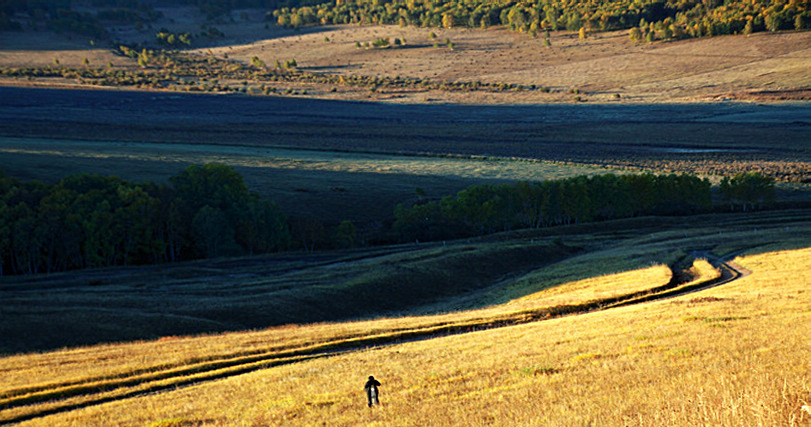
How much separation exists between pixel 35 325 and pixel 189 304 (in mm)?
11293

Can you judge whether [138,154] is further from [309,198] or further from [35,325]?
[35,325]

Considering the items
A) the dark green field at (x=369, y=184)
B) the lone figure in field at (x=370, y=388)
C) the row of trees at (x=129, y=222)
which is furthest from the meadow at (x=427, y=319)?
the row of trees at (x=129, y=222)

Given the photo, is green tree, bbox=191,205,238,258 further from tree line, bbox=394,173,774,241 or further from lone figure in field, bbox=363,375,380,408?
lone figure in field, bbox=363,375,380,408

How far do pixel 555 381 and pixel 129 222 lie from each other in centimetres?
7186

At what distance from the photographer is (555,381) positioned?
21.4 m

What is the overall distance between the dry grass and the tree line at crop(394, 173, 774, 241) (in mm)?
63941

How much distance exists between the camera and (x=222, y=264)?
74.6m

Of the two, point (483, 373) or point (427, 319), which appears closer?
point (483, 373)

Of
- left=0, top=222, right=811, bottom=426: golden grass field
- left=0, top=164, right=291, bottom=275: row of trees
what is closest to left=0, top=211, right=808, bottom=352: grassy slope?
left=0, top=222, right=811, bottom=426: golden grass field

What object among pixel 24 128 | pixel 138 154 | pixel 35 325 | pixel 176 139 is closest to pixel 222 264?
pixel 35 325

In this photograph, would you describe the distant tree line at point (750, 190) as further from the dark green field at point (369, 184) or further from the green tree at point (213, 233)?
the green tree at point (213, 233)

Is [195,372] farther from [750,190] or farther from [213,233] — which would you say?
[750,190]

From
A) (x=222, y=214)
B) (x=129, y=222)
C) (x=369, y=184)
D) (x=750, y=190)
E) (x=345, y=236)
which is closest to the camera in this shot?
(x=129, y=222)

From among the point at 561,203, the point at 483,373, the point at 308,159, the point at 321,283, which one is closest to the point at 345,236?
the point at 321,283
